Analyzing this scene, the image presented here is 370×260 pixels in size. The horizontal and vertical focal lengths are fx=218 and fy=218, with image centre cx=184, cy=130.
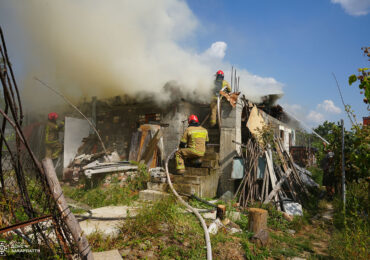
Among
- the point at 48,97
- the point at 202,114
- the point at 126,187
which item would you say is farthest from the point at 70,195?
the point at 48,97

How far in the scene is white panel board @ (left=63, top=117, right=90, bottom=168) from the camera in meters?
10.0

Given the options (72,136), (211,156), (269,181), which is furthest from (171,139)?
(72,136)

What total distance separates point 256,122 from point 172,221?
4.89m

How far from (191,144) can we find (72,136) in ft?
21.9

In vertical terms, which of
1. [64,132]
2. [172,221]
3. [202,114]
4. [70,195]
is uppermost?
[202,114]

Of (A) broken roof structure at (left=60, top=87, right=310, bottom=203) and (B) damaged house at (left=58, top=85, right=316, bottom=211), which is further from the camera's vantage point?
(A) broken roof structure at (left=60, top=87, right=310, bottom=203)

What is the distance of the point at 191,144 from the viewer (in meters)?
6.55

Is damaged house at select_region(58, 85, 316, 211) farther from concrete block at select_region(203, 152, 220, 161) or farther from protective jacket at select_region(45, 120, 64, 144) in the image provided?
protective jacket at select_region(45, 120, 64, 144)

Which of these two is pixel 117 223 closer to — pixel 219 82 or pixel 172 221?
pixel 172 221

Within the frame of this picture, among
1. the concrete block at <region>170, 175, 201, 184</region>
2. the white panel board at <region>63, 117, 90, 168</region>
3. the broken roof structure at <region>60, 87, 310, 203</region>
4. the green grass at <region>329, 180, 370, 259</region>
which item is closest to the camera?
the green grass at <region>329, 180, 370, 259</region>

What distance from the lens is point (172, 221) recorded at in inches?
163

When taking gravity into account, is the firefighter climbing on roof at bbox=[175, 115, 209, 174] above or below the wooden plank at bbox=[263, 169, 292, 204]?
above

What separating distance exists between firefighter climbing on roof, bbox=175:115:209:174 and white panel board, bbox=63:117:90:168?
242 inches

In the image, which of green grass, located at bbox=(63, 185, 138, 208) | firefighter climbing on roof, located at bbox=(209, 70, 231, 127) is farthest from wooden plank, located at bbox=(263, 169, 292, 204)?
green grass, located at bbox=(63, 185, 138, 208)
